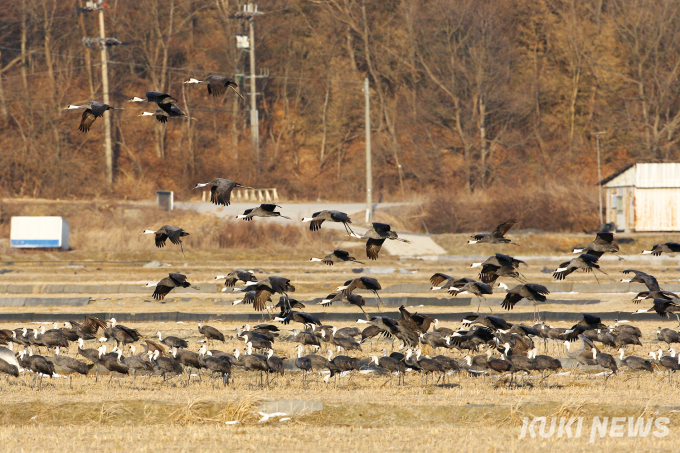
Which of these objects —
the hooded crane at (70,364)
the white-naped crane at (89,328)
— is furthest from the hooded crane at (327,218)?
the white-naped crane at (89,328)

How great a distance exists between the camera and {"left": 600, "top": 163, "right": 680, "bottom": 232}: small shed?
4994 cm

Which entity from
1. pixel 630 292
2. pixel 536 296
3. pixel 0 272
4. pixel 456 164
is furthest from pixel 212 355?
pixel 456 164

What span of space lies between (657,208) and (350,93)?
3567 cm

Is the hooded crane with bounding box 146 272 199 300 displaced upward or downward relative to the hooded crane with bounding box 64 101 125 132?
downward

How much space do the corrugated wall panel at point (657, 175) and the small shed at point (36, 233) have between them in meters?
31.1

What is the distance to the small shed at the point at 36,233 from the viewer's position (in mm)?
42906

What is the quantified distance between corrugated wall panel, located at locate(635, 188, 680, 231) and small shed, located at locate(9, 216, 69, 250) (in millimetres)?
30899

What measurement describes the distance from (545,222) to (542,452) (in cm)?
4414

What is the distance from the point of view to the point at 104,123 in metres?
75.2

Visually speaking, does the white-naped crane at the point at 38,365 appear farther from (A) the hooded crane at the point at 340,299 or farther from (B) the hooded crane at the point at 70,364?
(A) the hooded crane at the point at 340,299

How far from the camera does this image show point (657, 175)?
50.6 metres

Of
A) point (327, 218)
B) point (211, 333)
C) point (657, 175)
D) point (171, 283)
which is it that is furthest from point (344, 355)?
point (657, 175)

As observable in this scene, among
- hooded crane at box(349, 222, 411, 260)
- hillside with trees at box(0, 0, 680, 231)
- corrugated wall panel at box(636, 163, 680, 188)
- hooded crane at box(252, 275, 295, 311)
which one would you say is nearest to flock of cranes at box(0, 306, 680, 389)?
hooded crane at box(252, 275, 295, 311)

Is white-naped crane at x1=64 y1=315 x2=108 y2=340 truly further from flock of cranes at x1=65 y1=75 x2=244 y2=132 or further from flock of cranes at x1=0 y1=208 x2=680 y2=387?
flock of cranes at x1=65 y1=75 x2=244 y2=132
